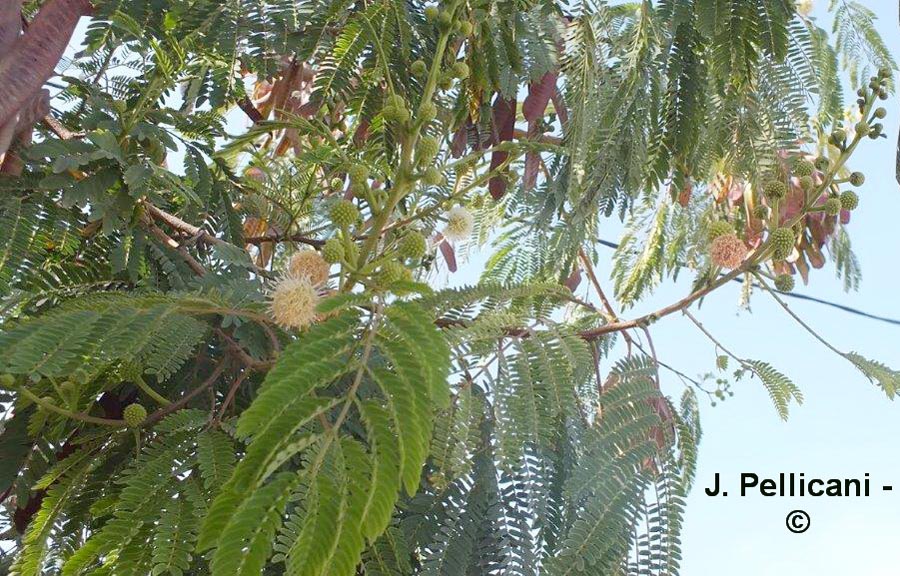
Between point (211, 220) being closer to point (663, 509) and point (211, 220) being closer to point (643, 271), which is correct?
point (663, 509)

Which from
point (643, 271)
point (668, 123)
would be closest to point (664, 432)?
point (668, 123)

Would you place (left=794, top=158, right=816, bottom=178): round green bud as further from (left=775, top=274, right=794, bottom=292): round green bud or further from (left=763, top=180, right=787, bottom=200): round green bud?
(left=775, top=274, right=794, bottom=292): round green bud

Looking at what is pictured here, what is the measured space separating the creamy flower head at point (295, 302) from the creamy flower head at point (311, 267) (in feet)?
0.08

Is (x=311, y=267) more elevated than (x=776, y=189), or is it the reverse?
(x=776, y=189)

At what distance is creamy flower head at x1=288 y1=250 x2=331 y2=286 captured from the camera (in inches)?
61.1

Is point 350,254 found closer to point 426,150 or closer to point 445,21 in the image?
point 426,150

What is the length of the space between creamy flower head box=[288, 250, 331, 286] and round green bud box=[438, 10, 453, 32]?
1.24 feet

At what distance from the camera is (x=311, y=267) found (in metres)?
1.55

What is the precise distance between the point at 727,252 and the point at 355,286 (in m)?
0.61

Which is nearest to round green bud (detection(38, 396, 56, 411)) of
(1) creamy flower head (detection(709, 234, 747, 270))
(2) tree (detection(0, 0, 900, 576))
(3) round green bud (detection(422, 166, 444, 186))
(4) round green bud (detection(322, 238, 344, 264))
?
(2) tree (detection(0, 0, 900, 576))

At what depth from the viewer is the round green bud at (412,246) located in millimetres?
1485

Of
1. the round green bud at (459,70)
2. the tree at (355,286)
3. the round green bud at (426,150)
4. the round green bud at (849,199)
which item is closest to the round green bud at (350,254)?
the tree at (355,286)

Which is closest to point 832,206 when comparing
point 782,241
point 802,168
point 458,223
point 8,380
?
point 802,168

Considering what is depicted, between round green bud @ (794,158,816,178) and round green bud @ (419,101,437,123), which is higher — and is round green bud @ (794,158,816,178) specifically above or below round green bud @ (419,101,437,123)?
above
